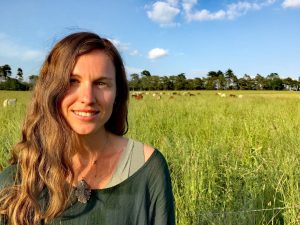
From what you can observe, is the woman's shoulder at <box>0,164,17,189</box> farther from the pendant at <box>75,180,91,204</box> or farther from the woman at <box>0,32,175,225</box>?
the pendant at <box>75,180,91,204</box>

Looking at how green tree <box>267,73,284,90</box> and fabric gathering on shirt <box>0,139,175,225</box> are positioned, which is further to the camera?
green tree <box>267,73,284,90</box>

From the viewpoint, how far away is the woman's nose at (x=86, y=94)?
133 cm

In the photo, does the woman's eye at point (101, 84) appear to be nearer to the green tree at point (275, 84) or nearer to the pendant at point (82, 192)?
the pendant at point (82, 192)

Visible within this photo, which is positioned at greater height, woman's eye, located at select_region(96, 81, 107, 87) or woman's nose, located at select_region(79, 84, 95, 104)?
woman's eye, located at select_region(96, 81, 107, 87)

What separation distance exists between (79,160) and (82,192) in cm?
16

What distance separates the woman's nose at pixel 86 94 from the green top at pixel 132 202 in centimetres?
35

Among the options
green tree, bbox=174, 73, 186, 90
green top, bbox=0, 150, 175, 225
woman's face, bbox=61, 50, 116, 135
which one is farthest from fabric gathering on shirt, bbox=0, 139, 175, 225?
green tree, bbox=174, 73, 186, 90

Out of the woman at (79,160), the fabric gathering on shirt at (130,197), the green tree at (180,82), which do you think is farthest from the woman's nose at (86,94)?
the green tree at (180,82)

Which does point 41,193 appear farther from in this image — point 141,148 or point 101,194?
point 141,148

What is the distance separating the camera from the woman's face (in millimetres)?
1336

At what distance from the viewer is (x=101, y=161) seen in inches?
59.4

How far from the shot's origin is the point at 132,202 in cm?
Answer: 145

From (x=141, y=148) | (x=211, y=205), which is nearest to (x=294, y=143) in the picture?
(x=211, y=205)

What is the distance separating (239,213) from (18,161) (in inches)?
54.6
